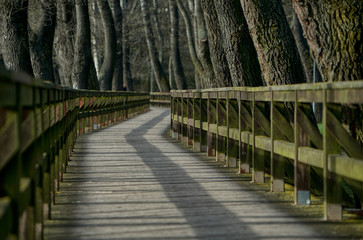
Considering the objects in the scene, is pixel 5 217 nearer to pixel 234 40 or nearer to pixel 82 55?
pixel 234 40

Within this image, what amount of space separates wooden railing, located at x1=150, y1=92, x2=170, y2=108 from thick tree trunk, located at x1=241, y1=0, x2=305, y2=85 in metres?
37.9

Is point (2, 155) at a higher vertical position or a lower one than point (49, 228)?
higher

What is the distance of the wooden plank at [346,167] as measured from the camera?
248 inches

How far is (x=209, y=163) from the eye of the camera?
41.7 feet

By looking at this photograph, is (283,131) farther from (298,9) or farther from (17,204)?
(17,204)

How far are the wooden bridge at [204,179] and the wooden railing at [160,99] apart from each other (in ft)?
129

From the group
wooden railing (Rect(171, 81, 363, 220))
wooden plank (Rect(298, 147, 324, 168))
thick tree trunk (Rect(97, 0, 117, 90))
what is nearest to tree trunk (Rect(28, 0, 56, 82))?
thick tree trunk (Rect(97, 0, 117, 90))

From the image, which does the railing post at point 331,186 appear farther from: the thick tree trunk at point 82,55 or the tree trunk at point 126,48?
the tree trunk at point 126,48

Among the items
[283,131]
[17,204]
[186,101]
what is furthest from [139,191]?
[186,101]

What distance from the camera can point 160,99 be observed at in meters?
55.4

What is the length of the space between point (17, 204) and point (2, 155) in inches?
29.1

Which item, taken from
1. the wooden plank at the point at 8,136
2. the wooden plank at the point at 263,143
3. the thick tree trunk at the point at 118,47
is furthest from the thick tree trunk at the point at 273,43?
the thick tree trunk at the point at 118,47

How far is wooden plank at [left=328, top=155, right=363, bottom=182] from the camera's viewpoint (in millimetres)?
6305

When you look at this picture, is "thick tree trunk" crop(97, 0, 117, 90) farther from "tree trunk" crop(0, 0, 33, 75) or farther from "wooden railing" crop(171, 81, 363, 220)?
"wooden railing" crop(171, 81, 363, 220)
